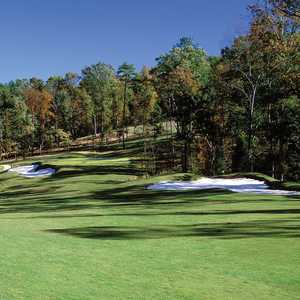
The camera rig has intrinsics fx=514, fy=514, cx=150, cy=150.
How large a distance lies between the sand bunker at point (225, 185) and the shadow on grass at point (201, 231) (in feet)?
42.5

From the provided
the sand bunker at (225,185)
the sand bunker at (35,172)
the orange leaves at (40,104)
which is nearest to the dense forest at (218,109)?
the orange leaves at (40,104)

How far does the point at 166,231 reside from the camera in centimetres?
1387

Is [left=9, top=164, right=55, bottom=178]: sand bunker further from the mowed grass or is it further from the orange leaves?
the orange leaves

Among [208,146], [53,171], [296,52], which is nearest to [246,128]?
[208,146]

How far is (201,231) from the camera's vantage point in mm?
13602

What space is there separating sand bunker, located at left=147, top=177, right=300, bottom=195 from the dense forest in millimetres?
7096

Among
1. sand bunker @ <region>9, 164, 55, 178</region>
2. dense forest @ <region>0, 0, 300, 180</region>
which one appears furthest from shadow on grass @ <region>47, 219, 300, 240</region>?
sand bunker @ <region>9, 164, 55, 178</region>

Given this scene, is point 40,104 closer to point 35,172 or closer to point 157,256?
point 35,172

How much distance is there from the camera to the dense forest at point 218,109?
35.5m

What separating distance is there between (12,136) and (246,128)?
6565 centimetres

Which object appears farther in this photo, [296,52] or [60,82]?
[60,82]

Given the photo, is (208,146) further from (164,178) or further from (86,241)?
(86,241)

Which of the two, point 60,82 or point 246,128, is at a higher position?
point 60,82

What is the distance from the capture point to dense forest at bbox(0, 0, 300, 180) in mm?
35500
